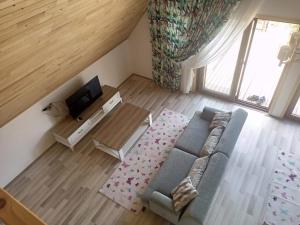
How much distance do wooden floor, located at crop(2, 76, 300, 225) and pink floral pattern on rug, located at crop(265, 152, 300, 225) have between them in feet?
0.44

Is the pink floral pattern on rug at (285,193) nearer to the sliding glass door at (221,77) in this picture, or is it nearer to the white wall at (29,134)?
the sliding glass door at (221,77)

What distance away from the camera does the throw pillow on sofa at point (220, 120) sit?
4.02 m

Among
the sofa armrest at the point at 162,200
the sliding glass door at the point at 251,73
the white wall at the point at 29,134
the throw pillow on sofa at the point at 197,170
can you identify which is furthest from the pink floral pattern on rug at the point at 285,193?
the white wall at the point at 29,134

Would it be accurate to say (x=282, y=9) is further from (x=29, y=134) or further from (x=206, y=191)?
(x=29, y=134)

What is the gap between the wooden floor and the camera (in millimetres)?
3725

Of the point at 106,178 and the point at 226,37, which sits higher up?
the point at 226,37

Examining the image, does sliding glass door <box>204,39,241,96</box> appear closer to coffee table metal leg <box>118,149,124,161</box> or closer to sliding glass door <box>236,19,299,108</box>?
sliding glass door <box>236,19,299,108</box>

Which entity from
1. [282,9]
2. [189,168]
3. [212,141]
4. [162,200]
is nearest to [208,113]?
[212,141]

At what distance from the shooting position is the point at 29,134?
430 cm

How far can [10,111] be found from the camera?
3656 millimetres

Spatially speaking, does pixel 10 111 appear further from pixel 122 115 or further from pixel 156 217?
pixel 156 217

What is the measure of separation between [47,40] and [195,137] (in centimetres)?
269

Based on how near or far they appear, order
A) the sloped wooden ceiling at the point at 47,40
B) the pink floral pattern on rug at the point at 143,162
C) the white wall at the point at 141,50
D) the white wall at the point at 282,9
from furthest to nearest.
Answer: the white wall at the point at 141,50
the pink floral pattern on rug at the point at 143,162
the white wall at the point at 282,9
the sloped wooden ceiling at the point at 47,40

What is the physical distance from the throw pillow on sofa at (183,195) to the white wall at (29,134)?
2696 mm
